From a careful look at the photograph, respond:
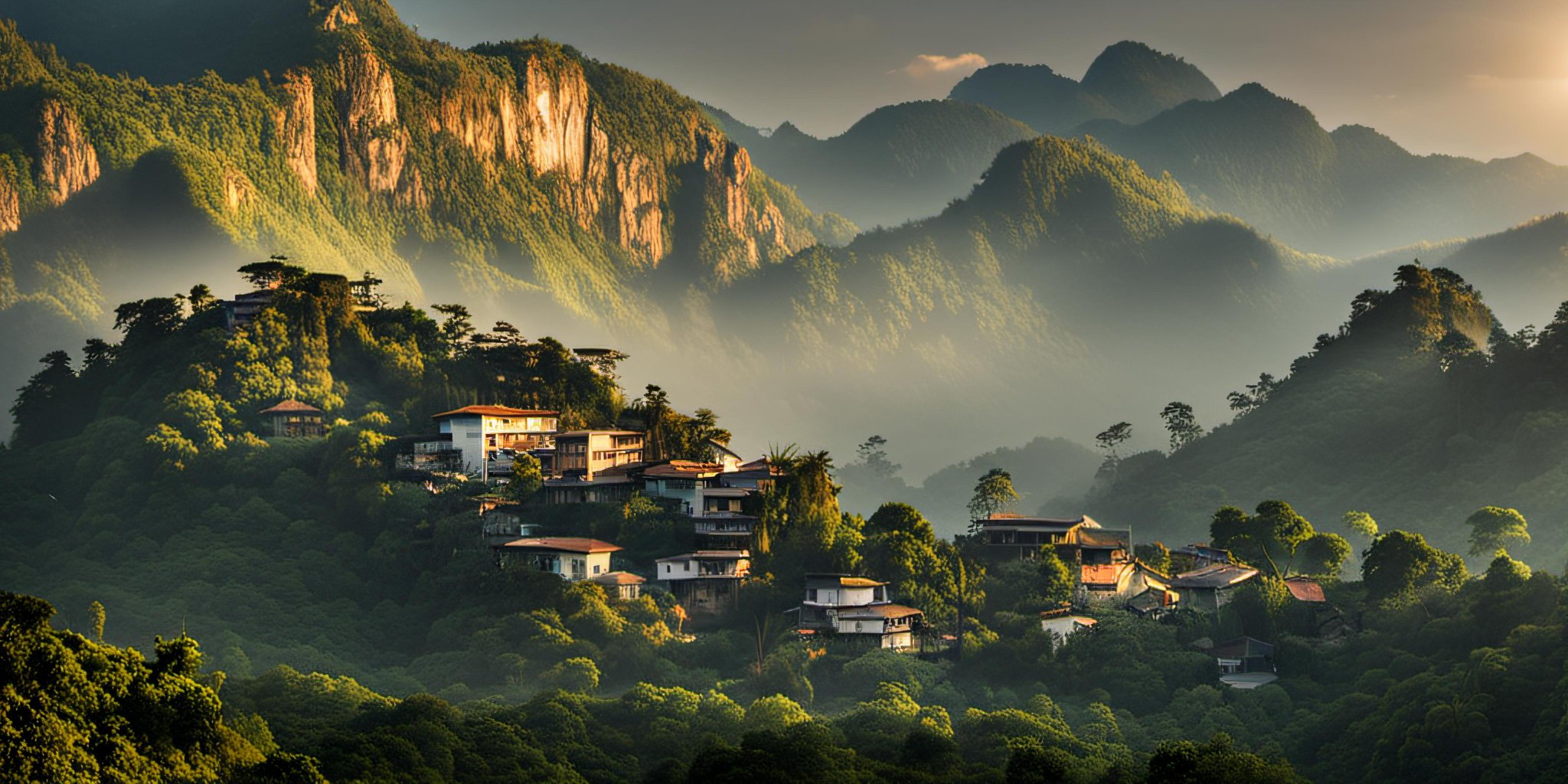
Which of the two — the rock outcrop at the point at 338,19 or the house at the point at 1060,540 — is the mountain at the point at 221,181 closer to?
the rock outcrop at the point at 338,19

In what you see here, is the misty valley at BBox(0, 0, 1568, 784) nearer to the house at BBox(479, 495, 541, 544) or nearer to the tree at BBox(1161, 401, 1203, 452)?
the house at BBox(479, 495, 541, 544)

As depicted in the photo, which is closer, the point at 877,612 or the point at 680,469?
the point at 877,612

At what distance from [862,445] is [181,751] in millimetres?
146991

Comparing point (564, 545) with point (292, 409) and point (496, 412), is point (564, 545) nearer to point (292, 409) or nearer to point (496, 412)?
point (496, 412)

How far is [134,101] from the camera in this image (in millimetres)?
155625

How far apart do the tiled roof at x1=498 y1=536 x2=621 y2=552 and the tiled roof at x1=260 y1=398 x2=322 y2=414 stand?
62.5ft

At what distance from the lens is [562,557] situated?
82.6 metres

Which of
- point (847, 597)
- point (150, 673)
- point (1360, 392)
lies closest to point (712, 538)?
point (847, 597)

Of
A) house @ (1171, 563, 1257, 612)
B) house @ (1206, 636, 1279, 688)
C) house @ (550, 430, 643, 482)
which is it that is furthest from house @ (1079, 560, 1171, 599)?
house @ (550, 430, 643, 482)

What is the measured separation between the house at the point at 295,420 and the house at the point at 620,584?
23.8 meters

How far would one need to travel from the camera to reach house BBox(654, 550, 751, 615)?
84000mm

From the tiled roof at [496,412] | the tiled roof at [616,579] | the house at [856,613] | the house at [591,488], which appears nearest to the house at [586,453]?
the house at [591,488]

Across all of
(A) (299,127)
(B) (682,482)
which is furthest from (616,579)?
(A) (299,127)

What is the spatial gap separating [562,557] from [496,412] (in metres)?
13.3
